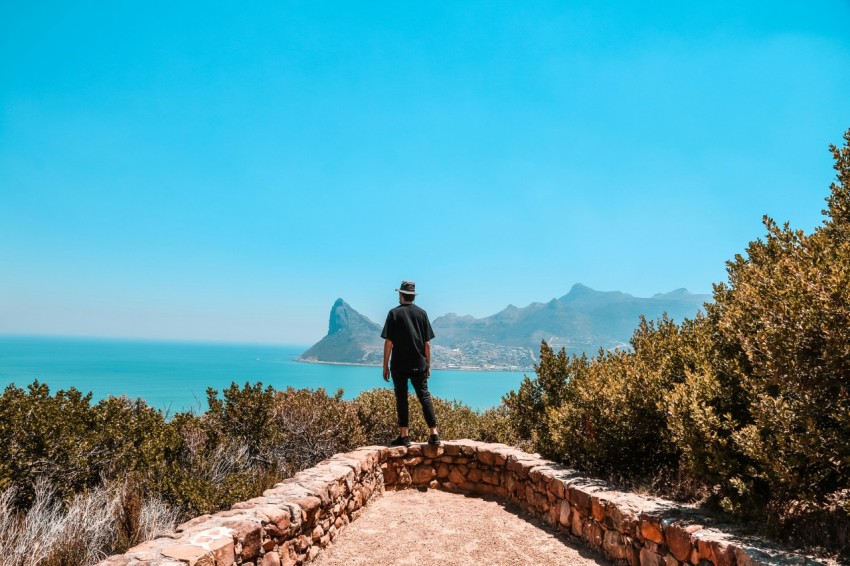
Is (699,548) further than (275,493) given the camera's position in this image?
No

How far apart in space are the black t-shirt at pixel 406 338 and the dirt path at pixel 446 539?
6.00ft

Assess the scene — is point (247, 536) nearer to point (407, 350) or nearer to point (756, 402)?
point (407, 350)

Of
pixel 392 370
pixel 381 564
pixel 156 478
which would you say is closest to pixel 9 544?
pixel 156 478

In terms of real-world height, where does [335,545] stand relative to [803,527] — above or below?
below

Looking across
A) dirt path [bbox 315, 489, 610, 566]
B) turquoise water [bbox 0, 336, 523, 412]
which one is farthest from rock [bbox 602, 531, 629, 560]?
turquoise water [bbox 0, 336, 523, 412]

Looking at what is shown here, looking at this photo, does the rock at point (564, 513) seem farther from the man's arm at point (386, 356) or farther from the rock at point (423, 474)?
the man's arm at point (386, 356)

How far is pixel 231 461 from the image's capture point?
19.1 feet

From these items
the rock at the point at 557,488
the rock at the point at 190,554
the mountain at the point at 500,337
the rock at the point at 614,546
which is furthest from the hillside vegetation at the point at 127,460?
the mountain at the point at 500,337

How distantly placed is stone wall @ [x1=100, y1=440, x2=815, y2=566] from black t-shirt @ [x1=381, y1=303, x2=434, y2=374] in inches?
50.2

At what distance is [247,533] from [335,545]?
176 cm

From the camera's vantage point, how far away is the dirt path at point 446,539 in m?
4.52

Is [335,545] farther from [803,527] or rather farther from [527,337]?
[527,337]

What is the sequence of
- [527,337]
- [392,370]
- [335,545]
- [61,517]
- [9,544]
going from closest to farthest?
1. [9,544]
2. [61,517]
3. [335,545]
4. [392,370]
5. [527,337]

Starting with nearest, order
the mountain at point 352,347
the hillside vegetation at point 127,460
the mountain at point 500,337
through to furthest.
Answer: the hillside vegetation at point 127,460 → the mountain at point 500,337 → the mountain at point 352,347
